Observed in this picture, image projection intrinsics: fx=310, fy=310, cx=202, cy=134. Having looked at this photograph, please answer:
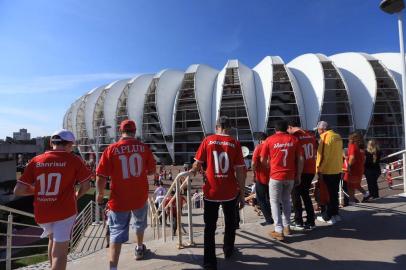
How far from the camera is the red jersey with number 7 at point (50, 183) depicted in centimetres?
289

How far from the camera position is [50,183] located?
2.89 metres

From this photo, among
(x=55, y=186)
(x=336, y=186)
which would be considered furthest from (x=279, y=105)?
(x=55, y=186)

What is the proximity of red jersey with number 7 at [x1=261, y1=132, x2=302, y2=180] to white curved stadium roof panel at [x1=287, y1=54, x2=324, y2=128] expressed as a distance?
34.5m

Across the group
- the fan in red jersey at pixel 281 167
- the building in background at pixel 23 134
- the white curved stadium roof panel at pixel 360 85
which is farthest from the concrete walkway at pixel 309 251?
the building in background at pixel 23 134

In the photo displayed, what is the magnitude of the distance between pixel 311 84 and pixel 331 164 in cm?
3654

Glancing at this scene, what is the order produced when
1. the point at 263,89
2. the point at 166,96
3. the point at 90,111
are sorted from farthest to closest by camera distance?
the point at 90,111, the point at 166,96, the point at 263,89

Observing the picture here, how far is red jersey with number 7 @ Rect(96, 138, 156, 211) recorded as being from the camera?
129 inches

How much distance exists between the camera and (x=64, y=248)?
291cm

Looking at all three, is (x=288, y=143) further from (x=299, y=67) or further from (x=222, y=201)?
(x=299, y=67)

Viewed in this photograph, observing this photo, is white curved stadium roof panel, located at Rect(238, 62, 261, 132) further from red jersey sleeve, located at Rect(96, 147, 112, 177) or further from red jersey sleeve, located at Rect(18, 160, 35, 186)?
red jersey sleeve, located at Rect(18, 160, 35, 186)

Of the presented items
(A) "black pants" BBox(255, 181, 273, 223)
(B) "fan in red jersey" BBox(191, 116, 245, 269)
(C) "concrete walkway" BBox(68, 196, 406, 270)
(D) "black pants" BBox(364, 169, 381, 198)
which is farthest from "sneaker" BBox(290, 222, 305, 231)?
(D) "black pants" BBox(364, 169, 381, 198)

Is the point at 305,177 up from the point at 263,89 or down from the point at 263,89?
down

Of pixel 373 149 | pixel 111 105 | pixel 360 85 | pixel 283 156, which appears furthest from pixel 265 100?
pixel 283 156

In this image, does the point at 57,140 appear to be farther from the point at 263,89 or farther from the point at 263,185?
the point at 263,89
